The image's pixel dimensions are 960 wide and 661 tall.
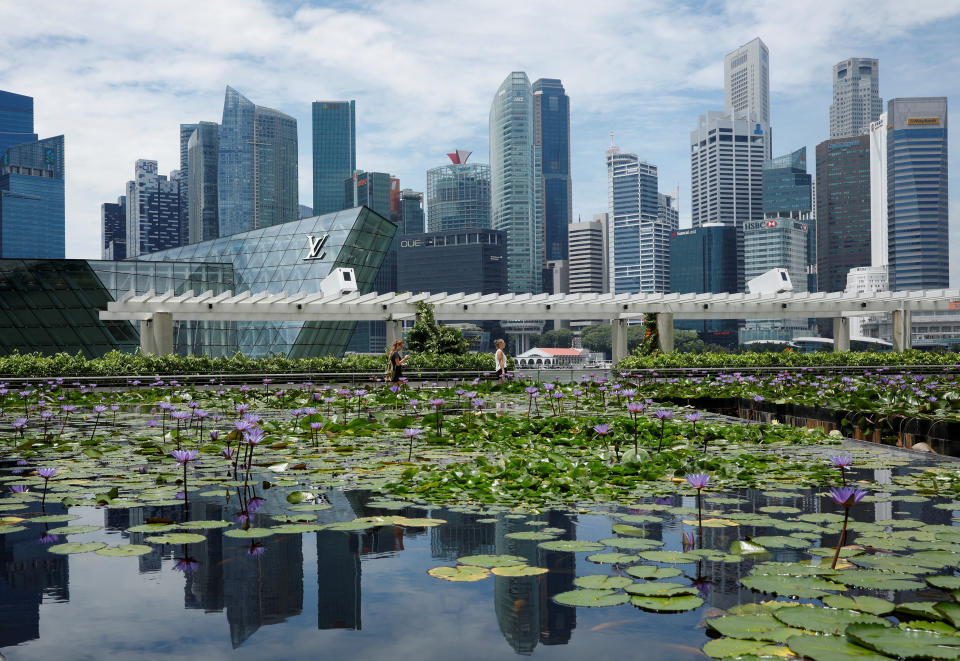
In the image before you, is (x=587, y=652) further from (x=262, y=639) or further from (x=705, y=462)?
(x=705, y=462)

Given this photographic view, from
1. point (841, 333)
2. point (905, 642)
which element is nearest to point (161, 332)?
point (905, 642)

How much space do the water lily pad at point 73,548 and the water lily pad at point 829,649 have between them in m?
3.18

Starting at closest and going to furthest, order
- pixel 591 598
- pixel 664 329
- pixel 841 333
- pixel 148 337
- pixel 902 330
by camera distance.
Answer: pixel 591 598, pixel 148 337, pixel 664 329, pixel 902 330, pixel 841 333

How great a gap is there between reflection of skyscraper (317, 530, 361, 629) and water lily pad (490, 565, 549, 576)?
607 millimetres

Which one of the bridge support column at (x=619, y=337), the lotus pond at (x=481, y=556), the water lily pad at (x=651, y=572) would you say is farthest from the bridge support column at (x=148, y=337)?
the water lily pad at (x=651, y=572)

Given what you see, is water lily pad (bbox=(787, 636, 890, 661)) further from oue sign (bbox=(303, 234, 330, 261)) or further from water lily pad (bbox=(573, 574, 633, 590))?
oue sign (bbox=(303, 234, 330, 261))

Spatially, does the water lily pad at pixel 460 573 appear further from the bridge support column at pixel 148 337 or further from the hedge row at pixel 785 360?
the bridge support column at pixel 148 337

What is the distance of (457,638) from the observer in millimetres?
2617

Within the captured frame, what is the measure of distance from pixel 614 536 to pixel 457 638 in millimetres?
1536

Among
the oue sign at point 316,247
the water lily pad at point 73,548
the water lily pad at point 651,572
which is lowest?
the water lily pad at point 73,548

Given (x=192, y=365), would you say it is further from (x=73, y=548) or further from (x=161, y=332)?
(x=73, y=548)

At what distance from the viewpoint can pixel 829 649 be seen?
2.23m

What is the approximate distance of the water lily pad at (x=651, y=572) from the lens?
10.4 ft

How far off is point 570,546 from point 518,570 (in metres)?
0.45
